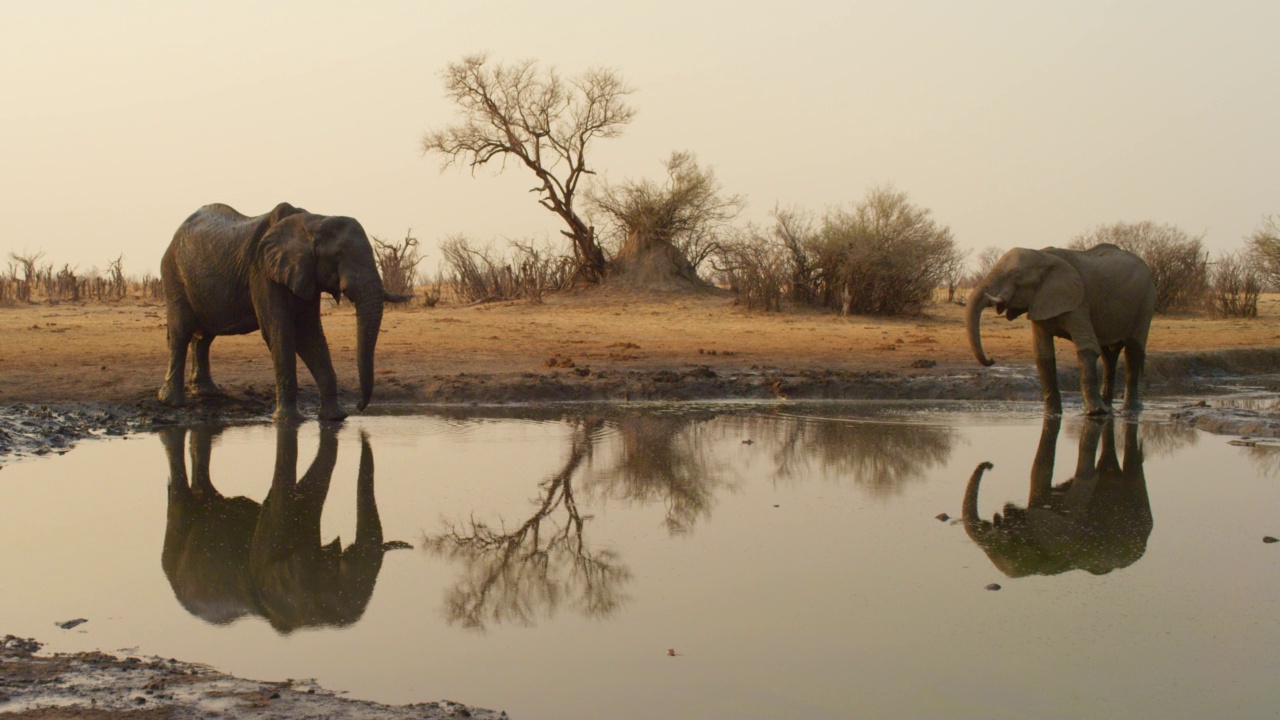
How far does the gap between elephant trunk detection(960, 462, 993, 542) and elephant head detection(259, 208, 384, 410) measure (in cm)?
498

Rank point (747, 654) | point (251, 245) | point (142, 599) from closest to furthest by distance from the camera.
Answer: point (747, 654) → point (142, 599) → point (251, 245)

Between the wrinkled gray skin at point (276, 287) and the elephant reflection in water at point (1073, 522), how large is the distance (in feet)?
17.7

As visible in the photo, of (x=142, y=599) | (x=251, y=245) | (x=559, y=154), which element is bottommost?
(x=142, y=599)

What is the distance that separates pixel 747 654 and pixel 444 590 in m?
1.60

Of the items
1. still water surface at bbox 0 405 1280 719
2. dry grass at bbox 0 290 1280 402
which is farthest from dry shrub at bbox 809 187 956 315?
still water surface at bbox 0 405 1280 719

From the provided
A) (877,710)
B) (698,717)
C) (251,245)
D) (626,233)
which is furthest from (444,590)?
(626,233)

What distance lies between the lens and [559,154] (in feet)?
→ 106

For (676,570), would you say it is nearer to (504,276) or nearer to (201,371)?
(201,371)

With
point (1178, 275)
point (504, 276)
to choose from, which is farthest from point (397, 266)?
point (1178, 275)

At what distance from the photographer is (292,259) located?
1012cm

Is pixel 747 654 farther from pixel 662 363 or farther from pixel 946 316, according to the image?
pixel 946 316

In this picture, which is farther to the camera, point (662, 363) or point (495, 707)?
point (662, 363)

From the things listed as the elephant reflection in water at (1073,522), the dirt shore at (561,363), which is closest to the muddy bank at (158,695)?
the elephant reflection in water at (1073,522)

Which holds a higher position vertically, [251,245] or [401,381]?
[251,245]
